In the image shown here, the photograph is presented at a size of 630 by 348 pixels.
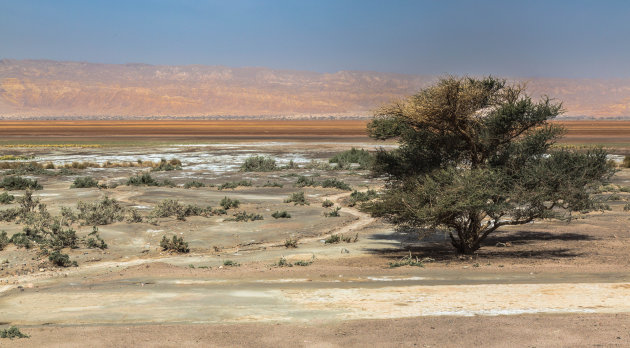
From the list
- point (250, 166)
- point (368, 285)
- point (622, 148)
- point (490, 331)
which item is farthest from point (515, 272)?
point (622, 148)

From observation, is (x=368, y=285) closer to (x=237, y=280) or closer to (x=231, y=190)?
(x=237, y=280)

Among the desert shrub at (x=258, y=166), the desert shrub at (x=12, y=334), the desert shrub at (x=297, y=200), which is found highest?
the desert shrub at (x=12, y=334)

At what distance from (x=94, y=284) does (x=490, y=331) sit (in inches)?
341

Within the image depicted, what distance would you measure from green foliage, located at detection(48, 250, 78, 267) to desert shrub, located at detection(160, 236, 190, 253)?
281cm

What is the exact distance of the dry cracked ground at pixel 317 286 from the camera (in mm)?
10289

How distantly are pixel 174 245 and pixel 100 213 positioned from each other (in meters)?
4.98

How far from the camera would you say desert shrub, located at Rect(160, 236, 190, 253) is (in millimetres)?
19000

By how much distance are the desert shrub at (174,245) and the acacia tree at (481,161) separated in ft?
18.6

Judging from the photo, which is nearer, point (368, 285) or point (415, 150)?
point (368, 285)

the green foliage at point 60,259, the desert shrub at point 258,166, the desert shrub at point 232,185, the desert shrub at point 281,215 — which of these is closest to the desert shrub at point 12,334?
the green foliage at point 60,259

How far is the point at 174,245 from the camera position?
1906cm

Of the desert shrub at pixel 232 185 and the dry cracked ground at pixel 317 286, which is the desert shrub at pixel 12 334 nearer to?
the dry cracked ground at pixel 317 286

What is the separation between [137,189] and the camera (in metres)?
33.6

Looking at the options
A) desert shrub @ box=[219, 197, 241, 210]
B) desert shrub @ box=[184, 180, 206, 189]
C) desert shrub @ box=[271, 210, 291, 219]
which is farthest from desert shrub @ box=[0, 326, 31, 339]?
desert shrub @ box=[184, 180, 206, 189]
